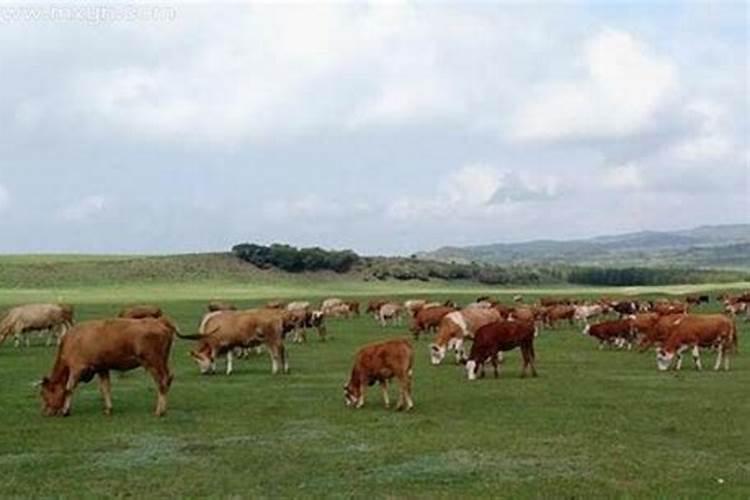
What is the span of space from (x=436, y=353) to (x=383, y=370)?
445 inches

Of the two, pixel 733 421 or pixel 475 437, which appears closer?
pixel 475 437

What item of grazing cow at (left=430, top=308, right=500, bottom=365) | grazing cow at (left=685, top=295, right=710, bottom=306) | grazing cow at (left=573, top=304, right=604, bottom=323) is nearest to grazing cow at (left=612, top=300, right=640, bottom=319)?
grazing cow at (left=573, top=304, right=604, bottom=323)

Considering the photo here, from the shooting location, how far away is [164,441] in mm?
19188

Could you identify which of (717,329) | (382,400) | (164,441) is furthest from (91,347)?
(717,329)

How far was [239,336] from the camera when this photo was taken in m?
31.8

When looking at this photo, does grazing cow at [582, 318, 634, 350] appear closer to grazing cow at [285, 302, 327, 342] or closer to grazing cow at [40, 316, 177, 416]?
grazing cow at [285, 302, 327, 342]

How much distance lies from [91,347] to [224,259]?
98190 mm

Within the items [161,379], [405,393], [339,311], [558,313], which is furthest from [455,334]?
[339,311]

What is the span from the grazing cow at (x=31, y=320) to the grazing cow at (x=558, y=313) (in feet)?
79.3

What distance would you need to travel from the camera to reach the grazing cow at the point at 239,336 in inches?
1243

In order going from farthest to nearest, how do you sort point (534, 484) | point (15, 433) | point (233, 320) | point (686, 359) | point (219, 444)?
point (686, 359) < point (233, 320) < point (15, 433) < point (219, 444) < point (534, 484)

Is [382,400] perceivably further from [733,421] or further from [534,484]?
[534,484]

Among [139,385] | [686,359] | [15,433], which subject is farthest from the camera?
[686,359]

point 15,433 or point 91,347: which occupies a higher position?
point 91,347
